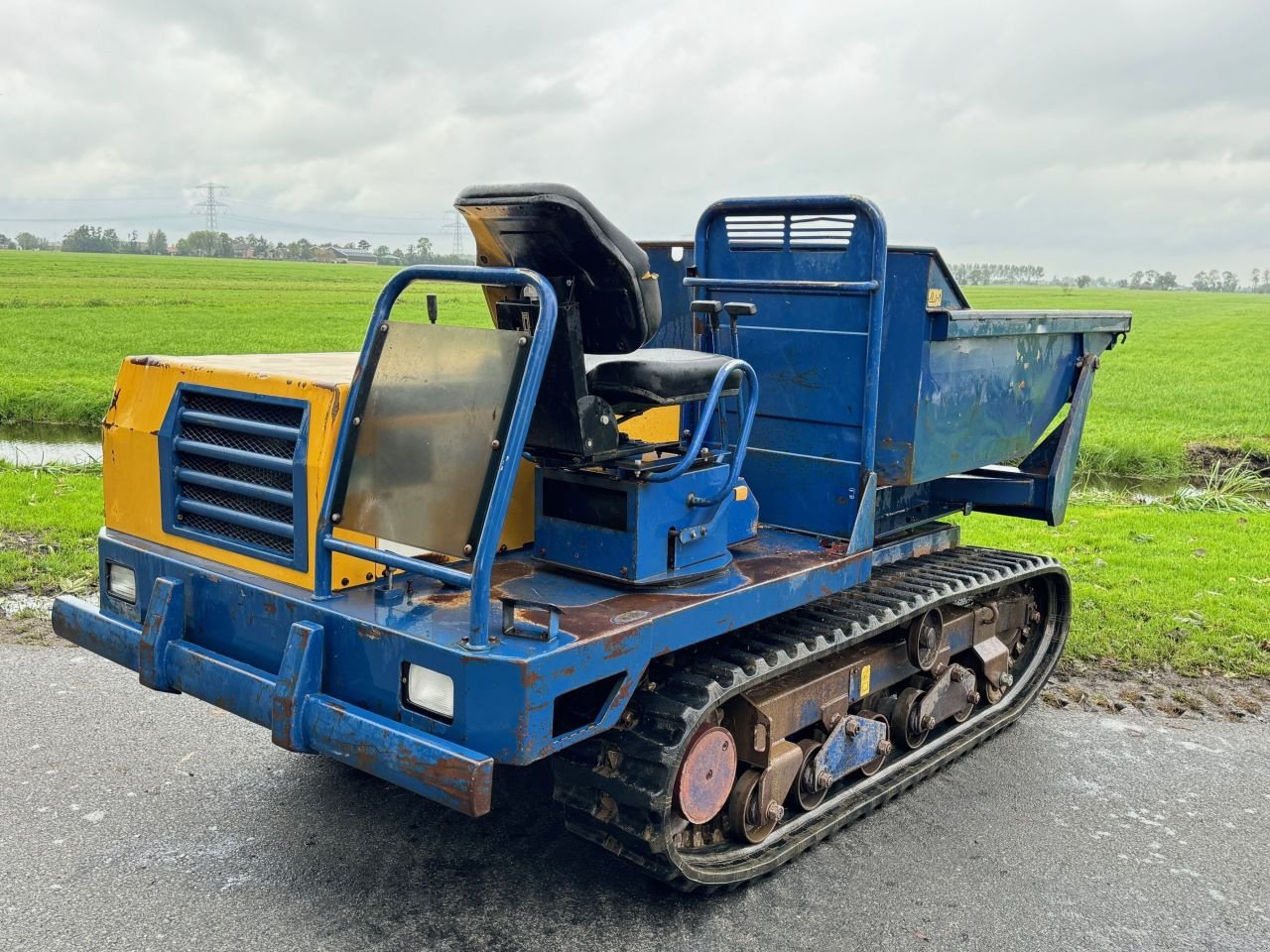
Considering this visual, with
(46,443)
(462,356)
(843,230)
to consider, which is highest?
(843,230)

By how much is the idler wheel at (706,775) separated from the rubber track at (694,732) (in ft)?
0.28

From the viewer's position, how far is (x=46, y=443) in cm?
1512

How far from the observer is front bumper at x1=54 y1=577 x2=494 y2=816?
10.9ft

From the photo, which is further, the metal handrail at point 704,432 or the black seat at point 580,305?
the metal handrail at point 704,432

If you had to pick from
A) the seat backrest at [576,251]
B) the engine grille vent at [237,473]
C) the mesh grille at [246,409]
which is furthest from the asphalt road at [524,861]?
the seat backrest at [576,251]

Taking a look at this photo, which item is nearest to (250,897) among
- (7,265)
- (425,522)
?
(425,522)

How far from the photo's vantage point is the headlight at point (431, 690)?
344cm

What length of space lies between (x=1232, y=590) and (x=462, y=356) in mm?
6650

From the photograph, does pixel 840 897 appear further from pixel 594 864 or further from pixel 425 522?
pixel 425 522

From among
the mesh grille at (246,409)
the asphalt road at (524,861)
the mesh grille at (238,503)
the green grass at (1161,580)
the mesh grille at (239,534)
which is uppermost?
the mesh grille at (246,409)

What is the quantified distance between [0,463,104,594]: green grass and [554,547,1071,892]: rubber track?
473 centimetres

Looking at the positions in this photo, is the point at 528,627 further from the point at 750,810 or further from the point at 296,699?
the point at 750,810

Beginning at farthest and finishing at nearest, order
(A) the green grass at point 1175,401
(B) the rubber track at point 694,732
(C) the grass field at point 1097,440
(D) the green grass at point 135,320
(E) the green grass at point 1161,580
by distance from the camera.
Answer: (D) the green grass at point 135,320
(A) the green grass at point 1175,401
(C) the grass field at point 1097,440
(E) the green grass at point 1161,580
(B) the rubber track at point 694,732

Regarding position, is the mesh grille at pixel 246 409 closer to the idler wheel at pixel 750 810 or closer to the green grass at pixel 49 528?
the idler wheel at pixel 750 810
